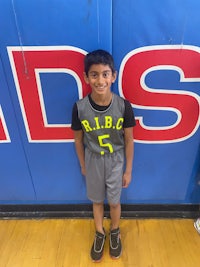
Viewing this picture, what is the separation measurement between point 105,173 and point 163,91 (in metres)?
0.51

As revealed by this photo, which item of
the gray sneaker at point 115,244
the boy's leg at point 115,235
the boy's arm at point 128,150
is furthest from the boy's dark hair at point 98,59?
the gray sneaker at point 115,244

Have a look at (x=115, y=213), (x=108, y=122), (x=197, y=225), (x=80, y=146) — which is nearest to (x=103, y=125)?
(x=108, y=122)

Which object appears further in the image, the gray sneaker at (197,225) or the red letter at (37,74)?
the gray sneaker at (197,225)

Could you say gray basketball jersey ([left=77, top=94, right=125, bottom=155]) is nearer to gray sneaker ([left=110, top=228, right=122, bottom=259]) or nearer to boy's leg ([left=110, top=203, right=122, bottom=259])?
boy's leg ([left=110, top=203, right=122, bottom=259])

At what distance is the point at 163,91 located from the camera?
1179mm

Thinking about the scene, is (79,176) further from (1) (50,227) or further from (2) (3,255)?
(2) (3,255)

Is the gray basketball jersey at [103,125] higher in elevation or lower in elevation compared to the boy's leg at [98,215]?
higher

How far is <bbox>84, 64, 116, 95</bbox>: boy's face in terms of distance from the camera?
3.18 feet

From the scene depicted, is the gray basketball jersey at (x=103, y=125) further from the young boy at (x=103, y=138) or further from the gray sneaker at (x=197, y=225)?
the gray sneaker at (x=197, y=225)

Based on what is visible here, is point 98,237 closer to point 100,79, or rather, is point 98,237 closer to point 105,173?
point 105,173

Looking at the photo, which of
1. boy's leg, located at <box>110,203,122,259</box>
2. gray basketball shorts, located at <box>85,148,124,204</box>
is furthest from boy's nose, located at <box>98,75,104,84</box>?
boy's leg, located at <box>110,203,122,259</box>

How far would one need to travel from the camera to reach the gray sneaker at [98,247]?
1.34m

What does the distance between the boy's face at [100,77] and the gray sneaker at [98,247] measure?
880 millimetres

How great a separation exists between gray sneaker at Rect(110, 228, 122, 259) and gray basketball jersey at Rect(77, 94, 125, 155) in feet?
1.80
